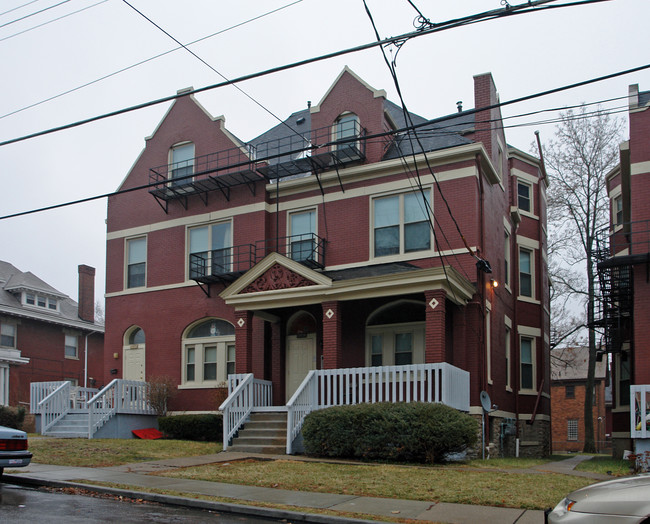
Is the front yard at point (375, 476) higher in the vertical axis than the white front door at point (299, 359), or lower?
lower

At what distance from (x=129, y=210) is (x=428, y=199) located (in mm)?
11559

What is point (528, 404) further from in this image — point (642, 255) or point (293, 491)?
point (293, 491)

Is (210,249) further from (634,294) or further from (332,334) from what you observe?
(634,294)

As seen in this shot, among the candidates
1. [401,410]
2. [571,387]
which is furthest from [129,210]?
[571,387]

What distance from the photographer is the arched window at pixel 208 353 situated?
78.2 ft

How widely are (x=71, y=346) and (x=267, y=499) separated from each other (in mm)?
33011

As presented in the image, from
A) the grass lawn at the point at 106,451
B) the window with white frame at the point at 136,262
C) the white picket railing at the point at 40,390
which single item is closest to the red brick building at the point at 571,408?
the window with white frame at the point at 136,262

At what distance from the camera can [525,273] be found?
2644 centimetres

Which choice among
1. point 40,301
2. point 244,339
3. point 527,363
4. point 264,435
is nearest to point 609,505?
point 264,435

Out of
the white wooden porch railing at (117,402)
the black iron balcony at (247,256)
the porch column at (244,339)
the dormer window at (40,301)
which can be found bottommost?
the white wooden porch railing at (117,402)

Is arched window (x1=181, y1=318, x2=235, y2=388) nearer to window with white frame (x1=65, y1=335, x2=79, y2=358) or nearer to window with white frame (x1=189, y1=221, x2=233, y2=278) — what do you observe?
window with white frame (x1=189, y1=221, x2=233, y2=278)

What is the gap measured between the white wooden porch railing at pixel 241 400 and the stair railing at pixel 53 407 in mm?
5918

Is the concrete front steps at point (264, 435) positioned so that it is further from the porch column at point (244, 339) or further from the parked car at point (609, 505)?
the parked car at point (609, 505)

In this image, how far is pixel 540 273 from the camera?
26891 mm
